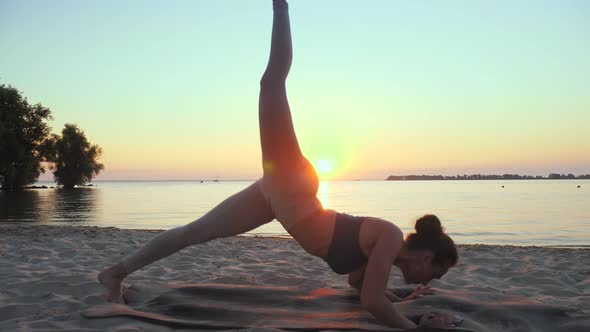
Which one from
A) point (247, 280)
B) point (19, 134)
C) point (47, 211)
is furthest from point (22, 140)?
point (247, 280)

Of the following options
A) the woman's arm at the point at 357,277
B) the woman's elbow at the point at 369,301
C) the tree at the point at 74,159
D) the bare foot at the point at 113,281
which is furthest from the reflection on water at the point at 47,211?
the tree at the point at 74,159

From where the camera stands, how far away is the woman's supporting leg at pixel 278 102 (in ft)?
10.5

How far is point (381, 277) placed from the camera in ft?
9.84

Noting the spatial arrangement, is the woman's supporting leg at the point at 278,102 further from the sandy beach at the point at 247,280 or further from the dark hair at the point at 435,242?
the sandy beach at the point at 247,280

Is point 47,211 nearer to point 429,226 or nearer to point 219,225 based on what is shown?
point 219,225

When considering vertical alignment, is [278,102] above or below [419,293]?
above

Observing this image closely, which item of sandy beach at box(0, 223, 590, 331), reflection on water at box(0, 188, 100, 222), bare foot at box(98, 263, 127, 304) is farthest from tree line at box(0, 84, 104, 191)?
bare foot at box(98, 263, 127, 304)

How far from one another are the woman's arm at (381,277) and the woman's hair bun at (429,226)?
0.96 feet

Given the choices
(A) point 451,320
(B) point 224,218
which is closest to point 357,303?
(A) point 451,320

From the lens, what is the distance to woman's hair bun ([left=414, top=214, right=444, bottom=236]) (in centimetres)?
329

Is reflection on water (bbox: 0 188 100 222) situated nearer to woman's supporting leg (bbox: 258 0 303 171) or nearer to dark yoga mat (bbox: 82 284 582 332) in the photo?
dark yoga mat (bbox: 82 284 582 332)

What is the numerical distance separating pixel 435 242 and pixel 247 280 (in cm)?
269

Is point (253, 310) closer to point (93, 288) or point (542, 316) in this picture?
point (93, 288)

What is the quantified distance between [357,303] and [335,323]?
0.68m
